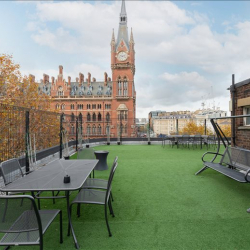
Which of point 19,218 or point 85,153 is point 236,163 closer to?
point 85,153

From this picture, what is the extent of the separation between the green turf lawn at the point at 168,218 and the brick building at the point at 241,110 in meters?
2.00

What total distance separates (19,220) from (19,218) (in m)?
0.02

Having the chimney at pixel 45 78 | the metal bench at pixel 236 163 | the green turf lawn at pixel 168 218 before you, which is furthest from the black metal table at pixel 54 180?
the chimney at pixel 45 78

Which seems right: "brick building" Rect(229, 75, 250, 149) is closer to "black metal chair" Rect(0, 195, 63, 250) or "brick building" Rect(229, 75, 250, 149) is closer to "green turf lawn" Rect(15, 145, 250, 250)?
"green turf lawn" Rect(15, 145, 250, 250)

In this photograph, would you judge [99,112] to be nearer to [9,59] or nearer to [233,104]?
[9,59]

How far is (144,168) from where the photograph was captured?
7273 millimetres

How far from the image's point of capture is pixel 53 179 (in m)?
3.18

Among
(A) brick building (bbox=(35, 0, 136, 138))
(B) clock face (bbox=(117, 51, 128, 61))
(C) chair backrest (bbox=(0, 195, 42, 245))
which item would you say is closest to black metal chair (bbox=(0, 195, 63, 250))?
(C) chair backrest (bbox=(0, 195, 42, 245))

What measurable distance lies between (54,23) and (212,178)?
505 inches

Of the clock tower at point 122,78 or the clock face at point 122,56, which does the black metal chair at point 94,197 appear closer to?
the clock tower at point 122,78

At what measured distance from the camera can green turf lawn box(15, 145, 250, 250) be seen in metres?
2.75

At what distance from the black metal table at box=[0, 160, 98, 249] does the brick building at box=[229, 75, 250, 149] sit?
18.3ft

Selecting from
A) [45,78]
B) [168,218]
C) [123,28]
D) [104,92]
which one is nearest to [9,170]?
[168,218]

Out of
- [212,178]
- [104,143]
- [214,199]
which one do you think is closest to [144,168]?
[212,178]
